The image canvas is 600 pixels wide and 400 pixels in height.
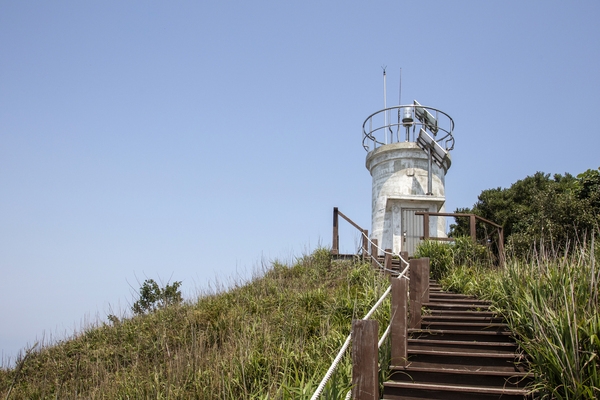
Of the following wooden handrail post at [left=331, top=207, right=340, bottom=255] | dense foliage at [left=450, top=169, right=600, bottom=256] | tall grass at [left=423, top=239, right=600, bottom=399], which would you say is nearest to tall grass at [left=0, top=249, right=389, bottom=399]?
wooden handrail post at [left=331, top=207, right=340, bottom=255]

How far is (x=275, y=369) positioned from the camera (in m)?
6.64

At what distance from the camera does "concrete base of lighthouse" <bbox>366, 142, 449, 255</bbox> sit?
17.7m

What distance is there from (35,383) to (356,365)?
8415 millimetres

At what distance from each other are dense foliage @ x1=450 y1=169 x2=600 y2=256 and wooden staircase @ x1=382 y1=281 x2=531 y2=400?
4.28m

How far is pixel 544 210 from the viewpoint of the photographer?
1916 cm

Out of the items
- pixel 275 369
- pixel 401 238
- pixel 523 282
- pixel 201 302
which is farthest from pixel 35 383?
pixel 401 238

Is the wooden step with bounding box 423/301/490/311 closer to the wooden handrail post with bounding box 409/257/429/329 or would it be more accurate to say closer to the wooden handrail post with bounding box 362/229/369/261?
the wooden handrail post with bounding box 409/257/429/329

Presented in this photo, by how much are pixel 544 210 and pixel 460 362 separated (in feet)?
47.4

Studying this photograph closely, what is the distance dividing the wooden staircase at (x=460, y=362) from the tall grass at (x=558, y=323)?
22cm

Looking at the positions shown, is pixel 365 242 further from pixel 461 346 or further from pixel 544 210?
pixel 544 210

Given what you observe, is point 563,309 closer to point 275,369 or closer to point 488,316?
point 488,316

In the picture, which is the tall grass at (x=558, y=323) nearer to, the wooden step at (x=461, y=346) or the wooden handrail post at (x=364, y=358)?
the wooden step at (x=461, y=346)

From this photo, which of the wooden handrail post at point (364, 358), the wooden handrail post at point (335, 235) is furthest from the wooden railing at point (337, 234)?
the wooden handrail post at point (364, 358)

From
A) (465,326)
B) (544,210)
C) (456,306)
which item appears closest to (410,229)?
(544,210)
